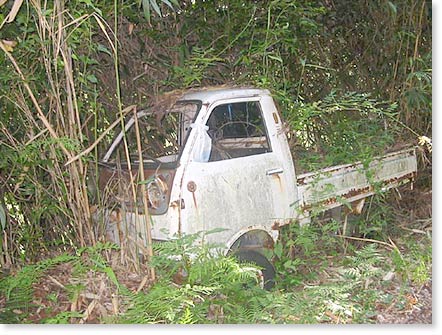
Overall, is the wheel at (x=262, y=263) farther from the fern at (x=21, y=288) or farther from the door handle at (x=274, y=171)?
the fern at (x=21, y=288)

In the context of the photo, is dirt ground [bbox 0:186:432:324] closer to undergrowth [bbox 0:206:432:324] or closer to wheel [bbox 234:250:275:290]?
undergrowth [bbox 0:206:432:324]

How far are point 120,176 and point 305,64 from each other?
119cm

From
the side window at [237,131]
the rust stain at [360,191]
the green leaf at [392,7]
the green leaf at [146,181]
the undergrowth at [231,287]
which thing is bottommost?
the undergrowth at [231,287]

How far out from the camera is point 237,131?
246 centimetres

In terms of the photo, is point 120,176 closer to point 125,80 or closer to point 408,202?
point 125,80

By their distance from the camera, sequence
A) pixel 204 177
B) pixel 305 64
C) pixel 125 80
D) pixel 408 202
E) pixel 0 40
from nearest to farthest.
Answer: pixel 0 40 < pixel 204 177 < pixel 125 80 < pixel 408 202 < pixel 305 64

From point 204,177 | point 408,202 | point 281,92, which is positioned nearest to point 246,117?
point 281,92

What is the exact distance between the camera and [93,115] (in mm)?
2229

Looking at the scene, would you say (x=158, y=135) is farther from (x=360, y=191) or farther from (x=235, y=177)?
(x=360, y=191)

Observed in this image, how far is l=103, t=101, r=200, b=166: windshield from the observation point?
2275 millimetres

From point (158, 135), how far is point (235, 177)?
403 millimetres

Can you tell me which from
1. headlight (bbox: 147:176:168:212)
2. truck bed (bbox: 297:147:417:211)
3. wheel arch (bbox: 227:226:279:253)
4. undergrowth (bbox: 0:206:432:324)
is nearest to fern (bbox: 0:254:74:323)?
undergrowth (bbox: 0:206:432:324)

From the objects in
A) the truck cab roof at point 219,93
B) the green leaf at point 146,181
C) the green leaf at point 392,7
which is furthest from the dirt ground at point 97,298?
the green leaf at point 392,7

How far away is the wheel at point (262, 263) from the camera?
7.28 feet
